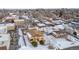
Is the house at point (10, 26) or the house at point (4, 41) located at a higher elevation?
the house at point (10, 26)

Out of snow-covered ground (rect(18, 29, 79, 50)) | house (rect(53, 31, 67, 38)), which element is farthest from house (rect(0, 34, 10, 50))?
house (rect(53, 31, 67, 38))

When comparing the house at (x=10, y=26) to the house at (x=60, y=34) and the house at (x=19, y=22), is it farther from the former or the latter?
the house at (x=60, y=34)

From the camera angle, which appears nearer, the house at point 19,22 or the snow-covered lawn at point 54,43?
the snow-covered lawn at point 54,43

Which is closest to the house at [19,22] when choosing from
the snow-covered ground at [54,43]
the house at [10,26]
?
the house at [10,26]

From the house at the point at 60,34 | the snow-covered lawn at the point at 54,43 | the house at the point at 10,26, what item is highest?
the house at the point at 10,26

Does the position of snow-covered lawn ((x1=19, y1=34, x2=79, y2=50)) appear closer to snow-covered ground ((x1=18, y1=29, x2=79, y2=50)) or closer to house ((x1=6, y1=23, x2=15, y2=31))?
snow-covered ground ((x1=18, y1=29, x2=79, y2=50))

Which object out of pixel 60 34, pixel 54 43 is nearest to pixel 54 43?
pixel 54 43

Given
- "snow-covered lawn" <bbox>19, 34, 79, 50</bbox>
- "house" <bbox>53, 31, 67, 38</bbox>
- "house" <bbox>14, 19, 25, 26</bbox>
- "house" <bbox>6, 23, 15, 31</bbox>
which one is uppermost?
"house" <bbox>14, 19, 25, 26</bbox>
